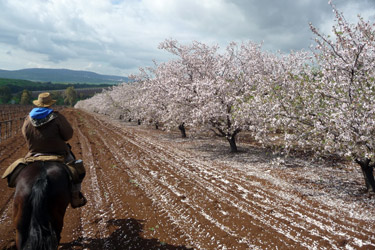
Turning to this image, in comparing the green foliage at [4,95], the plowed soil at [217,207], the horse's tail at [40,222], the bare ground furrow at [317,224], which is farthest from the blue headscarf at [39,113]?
the green foliage at [4,95]

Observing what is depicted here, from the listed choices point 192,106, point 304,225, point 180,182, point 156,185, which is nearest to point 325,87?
point 304,225

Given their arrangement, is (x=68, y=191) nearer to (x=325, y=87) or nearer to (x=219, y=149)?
(x=325, y=87)

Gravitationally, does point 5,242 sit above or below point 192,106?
below

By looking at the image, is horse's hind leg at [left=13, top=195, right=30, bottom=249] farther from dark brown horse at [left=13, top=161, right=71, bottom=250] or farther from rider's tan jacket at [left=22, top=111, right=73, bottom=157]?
rider's tan jacket at [left=22, top=111, right=73, bottom=157]

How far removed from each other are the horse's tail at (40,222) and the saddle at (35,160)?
63 centimetres

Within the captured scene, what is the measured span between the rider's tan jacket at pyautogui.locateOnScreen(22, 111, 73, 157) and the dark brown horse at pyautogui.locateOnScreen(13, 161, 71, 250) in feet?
1.47

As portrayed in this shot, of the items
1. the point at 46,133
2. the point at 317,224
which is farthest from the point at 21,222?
the point at 317,224

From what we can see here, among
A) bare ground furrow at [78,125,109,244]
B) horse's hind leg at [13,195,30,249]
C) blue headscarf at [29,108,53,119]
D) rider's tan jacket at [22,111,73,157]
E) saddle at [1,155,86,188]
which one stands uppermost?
blue headscarf at [29,108,53,119]

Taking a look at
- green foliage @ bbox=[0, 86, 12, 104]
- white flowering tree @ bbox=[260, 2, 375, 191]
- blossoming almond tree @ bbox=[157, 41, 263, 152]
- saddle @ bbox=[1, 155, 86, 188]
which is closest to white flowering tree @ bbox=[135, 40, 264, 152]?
blossoming almond tree @ bbox=[157, 41, 263, 152]

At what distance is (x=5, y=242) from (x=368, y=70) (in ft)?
36.9

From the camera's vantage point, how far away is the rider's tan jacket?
491 cm

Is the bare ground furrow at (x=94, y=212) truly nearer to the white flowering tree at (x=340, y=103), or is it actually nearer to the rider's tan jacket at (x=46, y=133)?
the rider's tan jacket at (x=46, y=133)

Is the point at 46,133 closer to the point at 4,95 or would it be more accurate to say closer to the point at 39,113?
the point at 39,113

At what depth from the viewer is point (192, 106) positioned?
17281 mm
